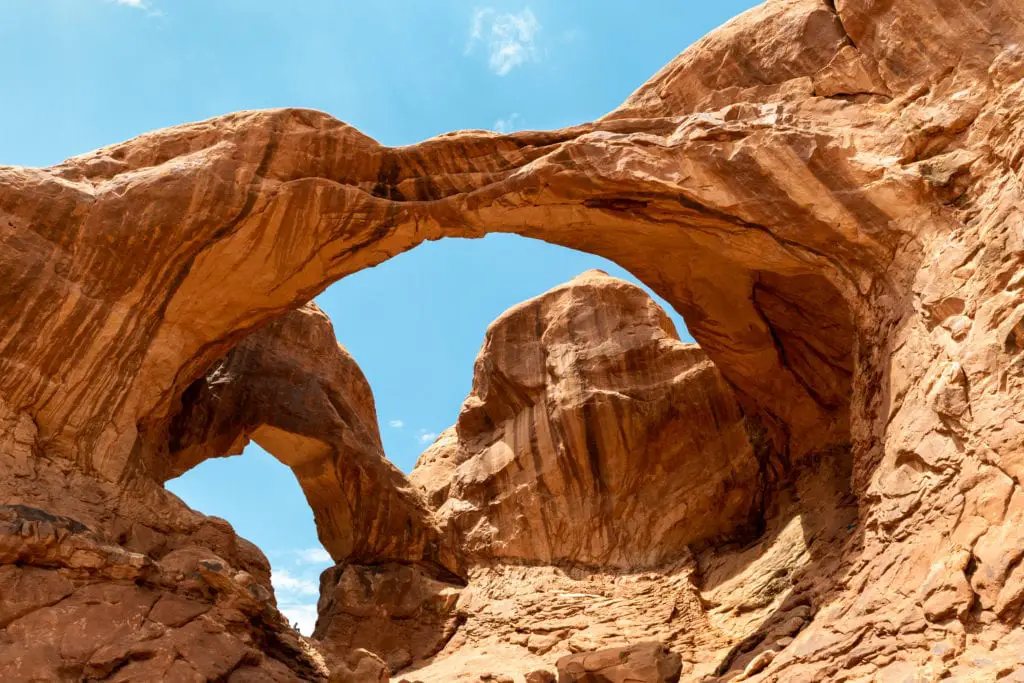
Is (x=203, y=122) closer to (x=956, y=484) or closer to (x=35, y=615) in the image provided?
(x=35, y=615)

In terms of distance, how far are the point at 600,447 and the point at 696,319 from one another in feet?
11.5

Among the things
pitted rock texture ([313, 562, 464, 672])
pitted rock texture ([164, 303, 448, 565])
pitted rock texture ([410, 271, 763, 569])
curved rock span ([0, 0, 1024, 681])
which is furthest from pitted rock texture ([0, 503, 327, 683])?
pitted rock texture ([410, 271, 763, 569])

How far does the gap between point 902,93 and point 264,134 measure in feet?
29.2

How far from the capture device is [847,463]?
46.1ft

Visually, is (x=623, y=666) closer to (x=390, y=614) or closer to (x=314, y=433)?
(x=390, y=614)

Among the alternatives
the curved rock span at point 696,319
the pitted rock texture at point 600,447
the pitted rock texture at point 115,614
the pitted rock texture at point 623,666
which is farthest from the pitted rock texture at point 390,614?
the pitted rock texture at point 623,666

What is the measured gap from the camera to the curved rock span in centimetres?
919

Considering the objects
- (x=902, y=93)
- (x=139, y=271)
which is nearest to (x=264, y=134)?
(x=139, y=271)

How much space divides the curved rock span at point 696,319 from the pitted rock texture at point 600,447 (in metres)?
0.20

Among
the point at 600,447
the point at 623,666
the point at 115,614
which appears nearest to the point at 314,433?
the point at 600,447

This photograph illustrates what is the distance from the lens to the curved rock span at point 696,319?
9188 mm

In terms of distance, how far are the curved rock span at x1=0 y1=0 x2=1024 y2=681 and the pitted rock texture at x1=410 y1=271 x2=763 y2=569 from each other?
0.20 metres

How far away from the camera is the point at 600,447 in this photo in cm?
1753

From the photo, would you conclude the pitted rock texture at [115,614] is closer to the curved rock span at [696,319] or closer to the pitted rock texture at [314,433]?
the curved rock span at [696,319]
